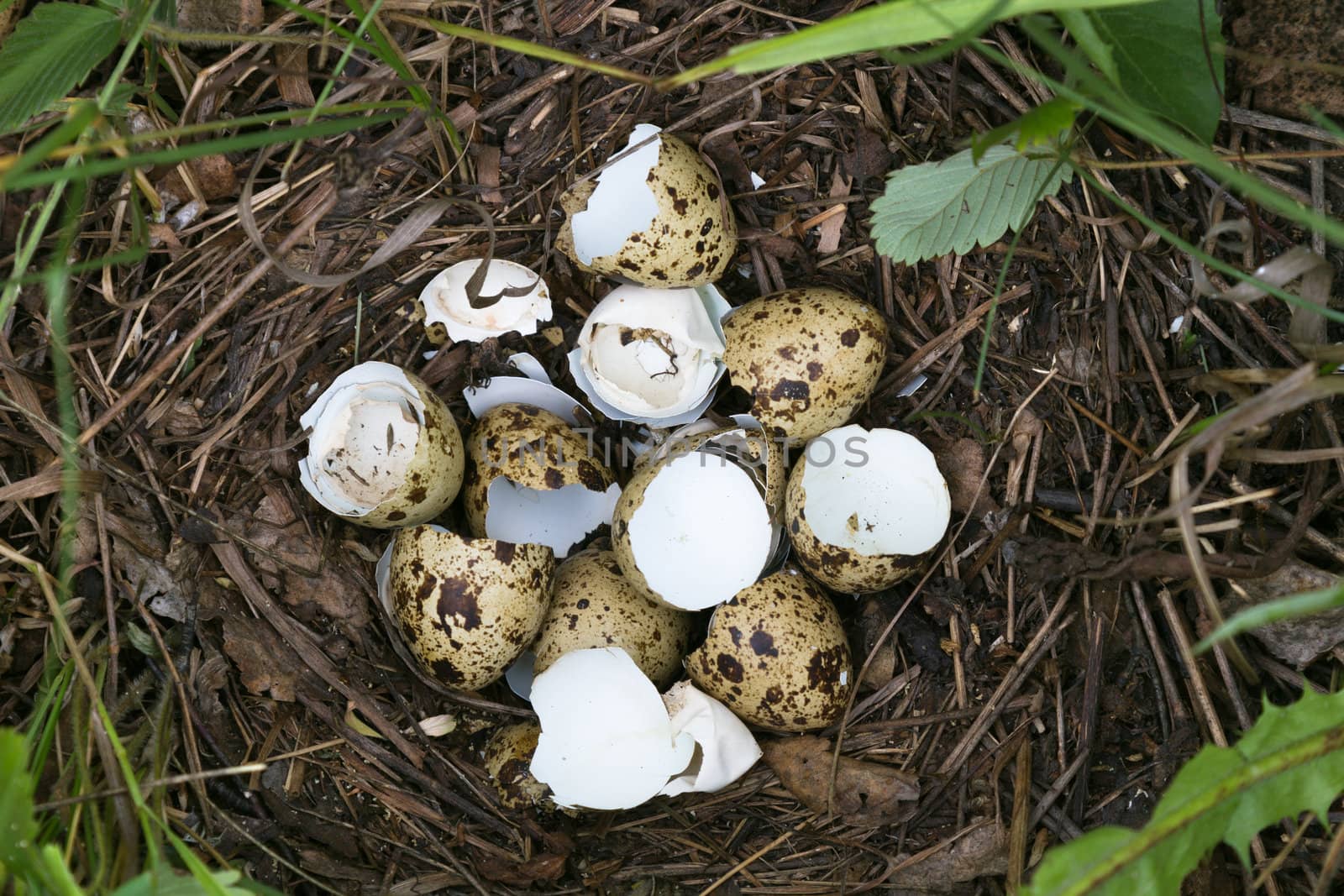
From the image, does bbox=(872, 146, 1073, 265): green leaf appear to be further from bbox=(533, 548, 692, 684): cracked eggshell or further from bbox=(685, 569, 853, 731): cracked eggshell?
bbox=(533, 548, 692, 684): cracked eggshell

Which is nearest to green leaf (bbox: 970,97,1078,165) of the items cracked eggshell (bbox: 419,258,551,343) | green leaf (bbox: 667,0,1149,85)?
green leaf (bbox: 667,0,1149,85)

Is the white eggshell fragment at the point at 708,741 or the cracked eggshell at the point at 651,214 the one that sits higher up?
the cracked eggshell at the point at 651,214

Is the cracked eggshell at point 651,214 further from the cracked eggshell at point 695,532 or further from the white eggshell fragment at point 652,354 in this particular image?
the cracked eggshell at point 695,532

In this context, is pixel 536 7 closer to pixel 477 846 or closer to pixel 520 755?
pixel 520 755

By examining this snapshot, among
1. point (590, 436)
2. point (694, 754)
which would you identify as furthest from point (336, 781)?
point (590, 436)

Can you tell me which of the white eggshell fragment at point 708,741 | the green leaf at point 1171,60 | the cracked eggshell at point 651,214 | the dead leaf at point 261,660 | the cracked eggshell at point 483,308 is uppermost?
the green leaf at point 1171,60

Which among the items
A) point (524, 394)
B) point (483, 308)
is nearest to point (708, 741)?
point (524, 394)

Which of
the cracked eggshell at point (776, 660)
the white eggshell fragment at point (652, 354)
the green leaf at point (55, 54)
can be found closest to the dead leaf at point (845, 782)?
the cracked eggshell at point (776, 660)

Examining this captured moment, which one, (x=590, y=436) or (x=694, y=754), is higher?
(x=590, y=436)
